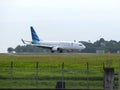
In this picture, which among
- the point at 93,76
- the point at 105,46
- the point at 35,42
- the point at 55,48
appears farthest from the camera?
the point at 105,46

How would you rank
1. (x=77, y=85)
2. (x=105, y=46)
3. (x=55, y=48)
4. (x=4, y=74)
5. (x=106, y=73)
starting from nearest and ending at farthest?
(x=106, y=73), (x=77, y=85), (x=4, y=74), (x=55, y=48), (x=105, y=46)

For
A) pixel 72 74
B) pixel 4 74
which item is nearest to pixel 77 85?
pixel 72 74

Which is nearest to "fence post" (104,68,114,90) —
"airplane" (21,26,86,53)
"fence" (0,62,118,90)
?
"fence" (0,62,118,90)

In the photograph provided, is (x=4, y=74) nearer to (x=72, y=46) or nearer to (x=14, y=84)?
(x=14, y=84)

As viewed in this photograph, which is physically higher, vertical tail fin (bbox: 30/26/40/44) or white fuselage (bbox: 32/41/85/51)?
vertical tail fin (bbox: 30/26/40/44)

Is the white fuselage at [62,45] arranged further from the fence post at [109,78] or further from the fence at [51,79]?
the fence post at [109,78]

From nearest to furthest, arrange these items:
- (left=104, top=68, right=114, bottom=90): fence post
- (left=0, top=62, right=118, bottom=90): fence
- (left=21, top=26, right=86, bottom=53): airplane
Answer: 1. (left=104, top=68, right=114, bottom=90): fence post
2. (left=0, top=62, right=118, bottom=90): fence
3. (left=21, top=26, right=86, bottom=53): airplane

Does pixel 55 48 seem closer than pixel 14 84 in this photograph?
No

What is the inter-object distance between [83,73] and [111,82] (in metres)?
14.9

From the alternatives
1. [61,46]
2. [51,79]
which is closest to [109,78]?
[51,79]

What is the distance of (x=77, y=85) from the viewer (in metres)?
33.0

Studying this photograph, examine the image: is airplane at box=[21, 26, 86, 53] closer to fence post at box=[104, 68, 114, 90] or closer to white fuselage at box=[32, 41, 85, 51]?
white fuselage at box=[32, 41, 85, 51]

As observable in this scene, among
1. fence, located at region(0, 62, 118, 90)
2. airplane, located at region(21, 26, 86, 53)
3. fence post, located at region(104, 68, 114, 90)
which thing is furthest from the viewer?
airplane, located at region(21, 26, 86, 53)

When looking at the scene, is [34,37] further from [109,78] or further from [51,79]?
[109,78]
